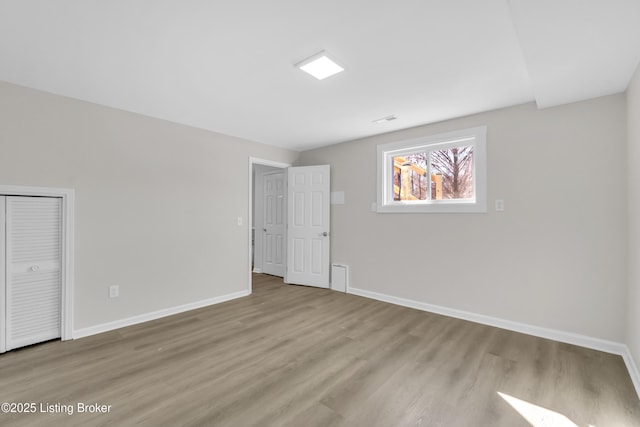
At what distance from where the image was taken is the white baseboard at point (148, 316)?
2.89 meters

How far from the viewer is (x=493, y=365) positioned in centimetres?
235

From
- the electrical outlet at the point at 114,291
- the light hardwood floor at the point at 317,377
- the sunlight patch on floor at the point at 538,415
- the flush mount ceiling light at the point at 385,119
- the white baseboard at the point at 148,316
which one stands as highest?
the flush mount ceiling light at the point at 385,119

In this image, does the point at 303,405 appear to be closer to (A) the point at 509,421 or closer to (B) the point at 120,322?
(A) the point at 509,421

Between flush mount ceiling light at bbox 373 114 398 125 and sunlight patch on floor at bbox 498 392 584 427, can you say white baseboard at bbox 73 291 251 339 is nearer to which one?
flush mount ceiling light at bbox 373 114 398 125

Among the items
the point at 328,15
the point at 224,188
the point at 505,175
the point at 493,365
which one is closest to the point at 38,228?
the point at 224,188

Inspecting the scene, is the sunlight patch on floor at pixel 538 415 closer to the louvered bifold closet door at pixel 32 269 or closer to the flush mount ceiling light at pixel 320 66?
the flush mount ceiling light at pixel 320 66

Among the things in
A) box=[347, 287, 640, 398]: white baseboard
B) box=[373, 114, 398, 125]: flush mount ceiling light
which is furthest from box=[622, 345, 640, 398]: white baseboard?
box=[373, 114, 398, 125]: flush mount ceiling light

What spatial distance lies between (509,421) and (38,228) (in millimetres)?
4060

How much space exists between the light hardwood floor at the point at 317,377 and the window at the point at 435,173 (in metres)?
1.48

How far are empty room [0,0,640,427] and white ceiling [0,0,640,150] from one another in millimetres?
19

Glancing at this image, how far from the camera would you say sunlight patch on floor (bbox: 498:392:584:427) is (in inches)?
66.8

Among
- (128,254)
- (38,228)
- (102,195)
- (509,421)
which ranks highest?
(102,195)

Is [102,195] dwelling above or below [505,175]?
below

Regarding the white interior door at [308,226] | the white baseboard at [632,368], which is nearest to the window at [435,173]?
the white interior door at [308,226]
